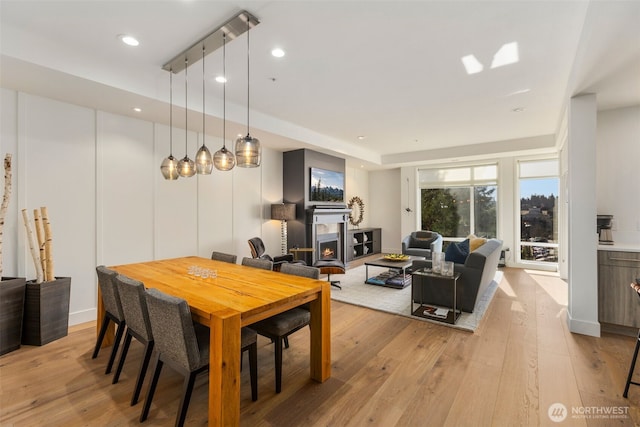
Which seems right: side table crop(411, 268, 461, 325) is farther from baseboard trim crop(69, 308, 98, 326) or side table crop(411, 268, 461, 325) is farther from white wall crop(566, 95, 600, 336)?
baseboard trim crop(69, 308, 98, 326)

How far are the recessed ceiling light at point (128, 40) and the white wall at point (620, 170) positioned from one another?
5363 millimetres

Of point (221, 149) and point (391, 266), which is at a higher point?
point (221, 149)

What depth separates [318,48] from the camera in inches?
107

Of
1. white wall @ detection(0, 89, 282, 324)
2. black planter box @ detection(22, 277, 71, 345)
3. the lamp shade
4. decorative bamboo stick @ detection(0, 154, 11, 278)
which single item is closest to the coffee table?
the lamp shade

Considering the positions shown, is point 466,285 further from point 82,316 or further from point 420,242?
point 82,316

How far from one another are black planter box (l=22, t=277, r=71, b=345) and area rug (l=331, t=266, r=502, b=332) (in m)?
3.30

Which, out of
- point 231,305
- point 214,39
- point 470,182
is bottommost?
point 231,305

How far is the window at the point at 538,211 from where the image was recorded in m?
6.39

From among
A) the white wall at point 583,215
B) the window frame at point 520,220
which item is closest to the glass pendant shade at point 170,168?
the white wall at point 583,215

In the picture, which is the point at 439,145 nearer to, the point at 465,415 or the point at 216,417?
the point at 465,415

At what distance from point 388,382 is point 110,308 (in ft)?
8.12

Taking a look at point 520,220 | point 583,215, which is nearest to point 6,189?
point 583,215

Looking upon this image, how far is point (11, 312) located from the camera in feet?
9.40

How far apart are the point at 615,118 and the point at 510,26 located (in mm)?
2539
